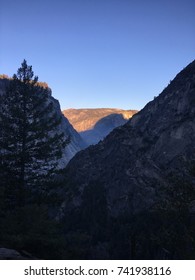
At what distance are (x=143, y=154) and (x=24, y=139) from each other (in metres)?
37.2

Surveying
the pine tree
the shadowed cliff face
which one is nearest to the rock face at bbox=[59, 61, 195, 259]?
the shadowed cliff face

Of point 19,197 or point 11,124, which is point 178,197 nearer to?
point 19,197

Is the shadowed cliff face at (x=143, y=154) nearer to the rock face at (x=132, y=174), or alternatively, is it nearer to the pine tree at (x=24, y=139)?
the rock face at (x=132, y=174)

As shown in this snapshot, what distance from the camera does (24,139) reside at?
66.5ft

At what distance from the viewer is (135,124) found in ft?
216

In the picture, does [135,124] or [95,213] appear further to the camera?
[135,124]

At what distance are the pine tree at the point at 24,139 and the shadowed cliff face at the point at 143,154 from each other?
2475 cm

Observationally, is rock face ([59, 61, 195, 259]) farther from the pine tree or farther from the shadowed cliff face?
the pine tree

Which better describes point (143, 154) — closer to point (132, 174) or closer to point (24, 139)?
point (132, 174)

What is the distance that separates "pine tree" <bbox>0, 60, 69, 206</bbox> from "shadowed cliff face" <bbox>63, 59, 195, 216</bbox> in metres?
24.8

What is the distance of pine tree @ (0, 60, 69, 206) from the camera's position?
1992 cm
